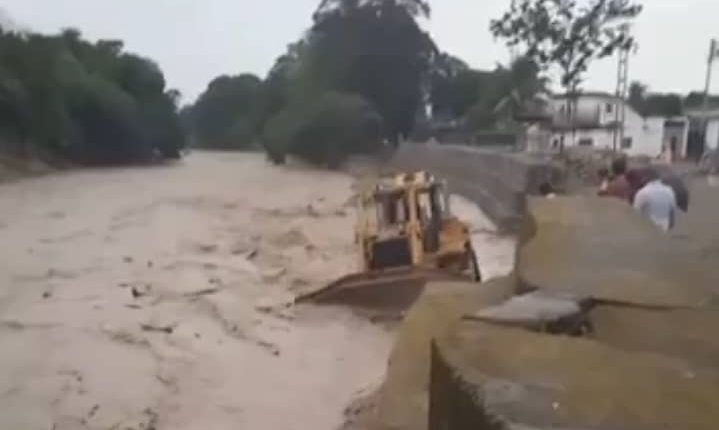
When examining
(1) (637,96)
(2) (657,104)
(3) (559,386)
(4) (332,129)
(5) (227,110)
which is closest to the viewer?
(3) (559,386)

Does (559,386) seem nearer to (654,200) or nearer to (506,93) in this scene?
(654,200)

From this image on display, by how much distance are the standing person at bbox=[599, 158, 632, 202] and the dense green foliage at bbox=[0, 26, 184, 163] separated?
122 feet

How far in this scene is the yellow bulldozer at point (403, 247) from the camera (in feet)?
43.0

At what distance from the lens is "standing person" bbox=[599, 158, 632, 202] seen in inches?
333

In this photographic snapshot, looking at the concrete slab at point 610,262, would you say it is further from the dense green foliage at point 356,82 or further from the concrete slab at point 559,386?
the dense green foliage at point 356,82

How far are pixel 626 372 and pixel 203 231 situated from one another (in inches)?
943

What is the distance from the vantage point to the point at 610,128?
5138cm

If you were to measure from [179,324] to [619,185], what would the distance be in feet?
24.0

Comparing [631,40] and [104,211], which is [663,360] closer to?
[104,211]

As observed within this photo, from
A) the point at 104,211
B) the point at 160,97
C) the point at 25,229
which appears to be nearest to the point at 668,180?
the point at 25,229

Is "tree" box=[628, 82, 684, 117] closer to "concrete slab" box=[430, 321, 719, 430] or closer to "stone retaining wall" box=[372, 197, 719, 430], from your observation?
"stone retaining wall" box=[372, 197, 719, 430]

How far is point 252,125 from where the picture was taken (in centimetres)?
8462

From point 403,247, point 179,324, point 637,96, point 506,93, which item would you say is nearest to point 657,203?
point 403,247

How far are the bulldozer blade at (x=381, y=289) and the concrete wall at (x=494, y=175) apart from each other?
1792mm
